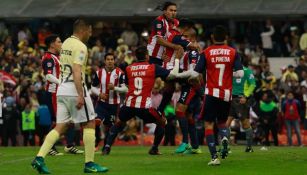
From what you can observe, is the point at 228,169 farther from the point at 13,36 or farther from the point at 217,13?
the point at 13,36

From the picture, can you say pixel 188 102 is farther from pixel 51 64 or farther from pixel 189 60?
pixel 51 64

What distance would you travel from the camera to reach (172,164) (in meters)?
19.6

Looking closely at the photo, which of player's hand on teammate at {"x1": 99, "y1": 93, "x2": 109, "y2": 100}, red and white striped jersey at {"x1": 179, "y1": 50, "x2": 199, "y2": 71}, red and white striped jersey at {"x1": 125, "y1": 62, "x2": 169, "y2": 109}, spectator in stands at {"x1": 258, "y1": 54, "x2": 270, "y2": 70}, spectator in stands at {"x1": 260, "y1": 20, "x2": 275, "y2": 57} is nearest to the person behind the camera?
red and white striped jersey at {"x1": 125, "y1": 62, "x2": 169, "y2": 109}

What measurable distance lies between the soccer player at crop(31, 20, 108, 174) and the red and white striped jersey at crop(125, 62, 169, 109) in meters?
3.67

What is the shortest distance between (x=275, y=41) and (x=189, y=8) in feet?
11.6

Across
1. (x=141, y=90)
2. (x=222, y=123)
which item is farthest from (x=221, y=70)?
(x=141, y=90)

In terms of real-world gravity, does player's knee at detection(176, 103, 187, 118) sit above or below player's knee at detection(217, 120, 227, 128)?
above

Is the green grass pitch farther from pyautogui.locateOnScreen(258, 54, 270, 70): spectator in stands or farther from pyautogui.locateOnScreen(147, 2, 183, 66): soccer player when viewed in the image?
pyautogui.locateOnScreen(258, 54, 270, 70): spectator in stands

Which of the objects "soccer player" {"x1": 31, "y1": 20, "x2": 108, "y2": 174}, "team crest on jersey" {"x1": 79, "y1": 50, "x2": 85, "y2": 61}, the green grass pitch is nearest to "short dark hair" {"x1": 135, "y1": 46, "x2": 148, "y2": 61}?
the green grass pitch

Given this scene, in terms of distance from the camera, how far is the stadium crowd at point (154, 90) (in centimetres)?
3403

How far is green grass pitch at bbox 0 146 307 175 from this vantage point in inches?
715

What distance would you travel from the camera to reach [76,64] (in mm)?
17750

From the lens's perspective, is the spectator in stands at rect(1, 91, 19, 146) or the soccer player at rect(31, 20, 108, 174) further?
the spectator in stands at rect(1, 91, 19, 146)

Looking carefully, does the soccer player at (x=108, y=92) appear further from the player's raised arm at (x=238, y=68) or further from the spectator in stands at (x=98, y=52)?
the spectator in stands at (x=98, y=52)
